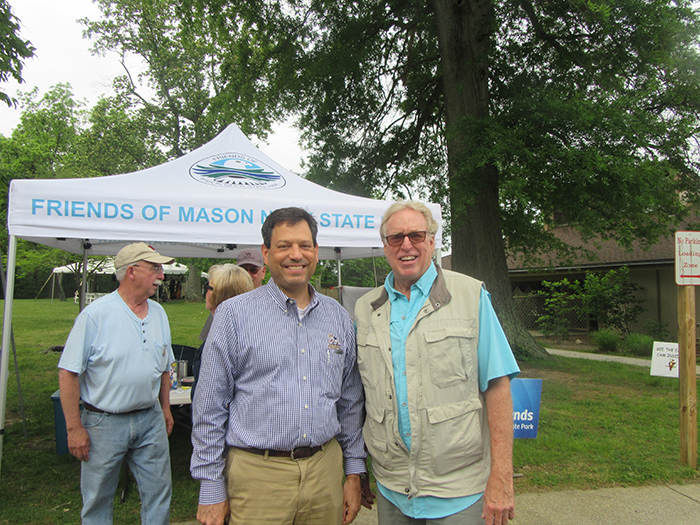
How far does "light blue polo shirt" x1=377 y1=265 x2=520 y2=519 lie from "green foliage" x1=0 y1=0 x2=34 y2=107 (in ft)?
19.6

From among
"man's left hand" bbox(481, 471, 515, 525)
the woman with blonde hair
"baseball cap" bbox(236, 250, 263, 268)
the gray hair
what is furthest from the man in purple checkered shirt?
"baseball cap" bbox(236, 250, 263, 268)

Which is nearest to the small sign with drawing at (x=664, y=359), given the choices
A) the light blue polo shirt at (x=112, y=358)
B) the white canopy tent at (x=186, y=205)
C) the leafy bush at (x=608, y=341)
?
the white canopy tent at (x=186, y=205)

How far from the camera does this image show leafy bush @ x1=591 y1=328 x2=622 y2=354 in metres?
12.0

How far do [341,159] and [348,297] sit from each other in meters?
7.88

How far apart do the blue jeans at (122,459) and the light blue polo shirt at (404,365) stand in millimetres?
1548

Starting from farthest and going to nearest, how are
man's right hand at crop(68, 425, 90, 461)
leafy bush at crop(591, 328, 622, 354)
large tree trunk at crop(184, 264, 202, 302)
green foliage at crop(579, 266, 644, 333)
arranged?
large tree trunk at crop(184, 264, 202, 302) → green foliage at crop(579, 266, 644, 333) → leafy bush at crop(591, 328, 622, 354) → man's right hand at crop(68, 425, 90, 461)

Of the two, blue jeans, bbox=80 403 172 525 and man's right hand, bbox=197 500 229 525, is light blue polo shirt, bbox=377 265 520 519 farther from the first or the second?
blue jeans, bbox=80 403 172 525

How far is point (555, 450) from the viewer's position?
4.93 metres

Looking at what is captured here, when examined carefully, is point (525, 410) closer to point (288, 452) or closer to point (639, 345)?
point (288, 452)

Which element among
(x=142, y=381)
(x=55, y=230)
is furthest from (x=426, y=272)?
(x=55, y=230)

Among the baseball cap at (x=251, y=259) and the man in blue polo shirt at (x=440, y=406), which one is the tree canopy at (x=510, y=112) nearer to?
the baseball cap at (x=251, y=259)

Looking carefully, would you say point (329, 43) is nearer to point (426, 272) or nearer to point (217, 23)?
point (217, 23)

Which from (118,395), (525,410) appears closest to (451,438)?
(118,395)

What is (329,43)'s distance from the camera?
1127 cm
